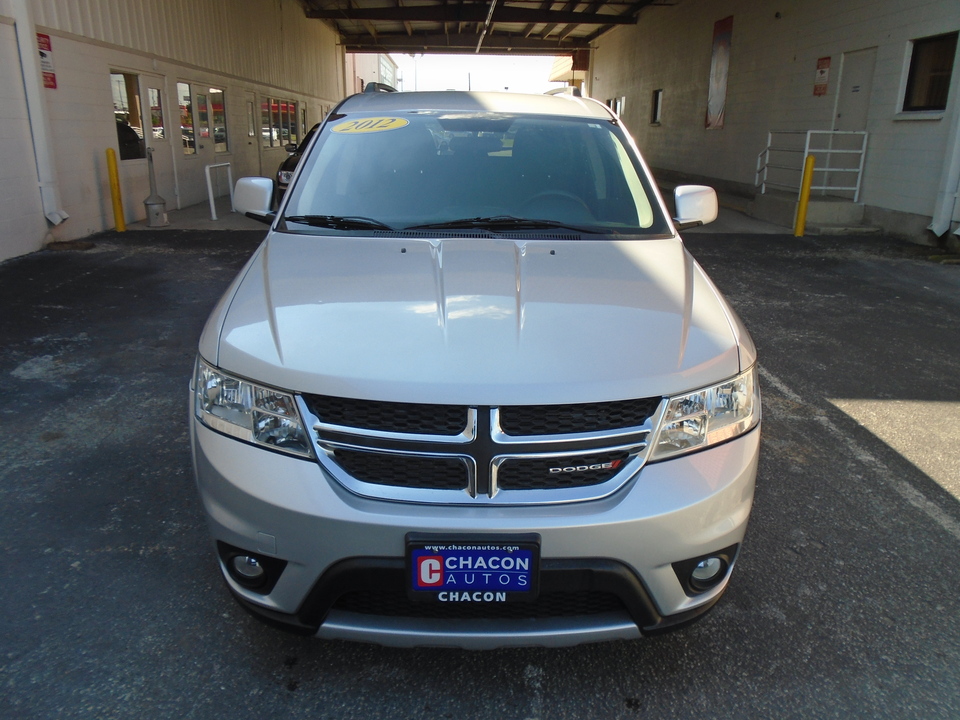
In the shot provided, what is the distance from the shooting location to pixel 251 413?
6.52 ft

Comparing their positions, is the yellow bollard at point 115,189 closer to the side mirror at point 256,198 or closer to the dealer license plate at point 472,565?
the side mirror at point 256,198

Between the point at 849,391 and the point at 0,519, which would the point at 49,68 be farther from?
the point at 849,391

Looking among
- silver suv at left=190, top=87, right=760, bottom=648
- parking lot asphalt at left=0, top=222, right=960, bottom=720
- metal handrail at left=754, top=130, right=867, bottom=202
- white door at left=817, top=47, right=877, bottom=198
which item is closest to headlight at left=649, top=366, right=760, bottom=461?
silver suv at left=190, top=87, right=760, bottom=648

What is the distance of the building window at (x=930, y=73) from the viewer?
33.8 ft

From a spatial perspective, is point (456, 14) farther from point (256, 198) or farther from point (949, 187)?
point (256, 198)

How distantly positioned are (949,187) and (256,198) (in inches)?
386

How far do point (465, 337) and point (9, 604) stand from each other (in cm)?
187

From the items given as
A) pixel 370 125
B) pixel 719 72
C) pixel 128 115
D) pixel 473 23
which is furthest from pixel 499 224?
pixel 473 23

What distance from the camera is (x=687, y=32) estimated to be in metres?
21.0

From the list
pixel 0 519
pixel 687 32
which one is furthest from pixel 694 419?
pixel 687 32

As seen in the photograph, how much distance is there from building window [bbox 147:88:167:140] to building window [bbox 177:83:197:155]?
0.71 meters

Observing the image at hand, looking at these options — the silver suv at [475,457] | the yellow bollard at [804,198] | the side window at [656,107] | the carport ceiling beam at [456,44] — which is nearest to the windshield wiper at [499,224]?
the silver suv at [475,457]

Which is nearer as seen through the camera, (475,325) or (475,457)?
(475,457)

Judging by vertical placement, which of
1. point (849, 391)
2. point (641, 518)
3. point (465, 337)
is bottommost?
point (849, 391)
